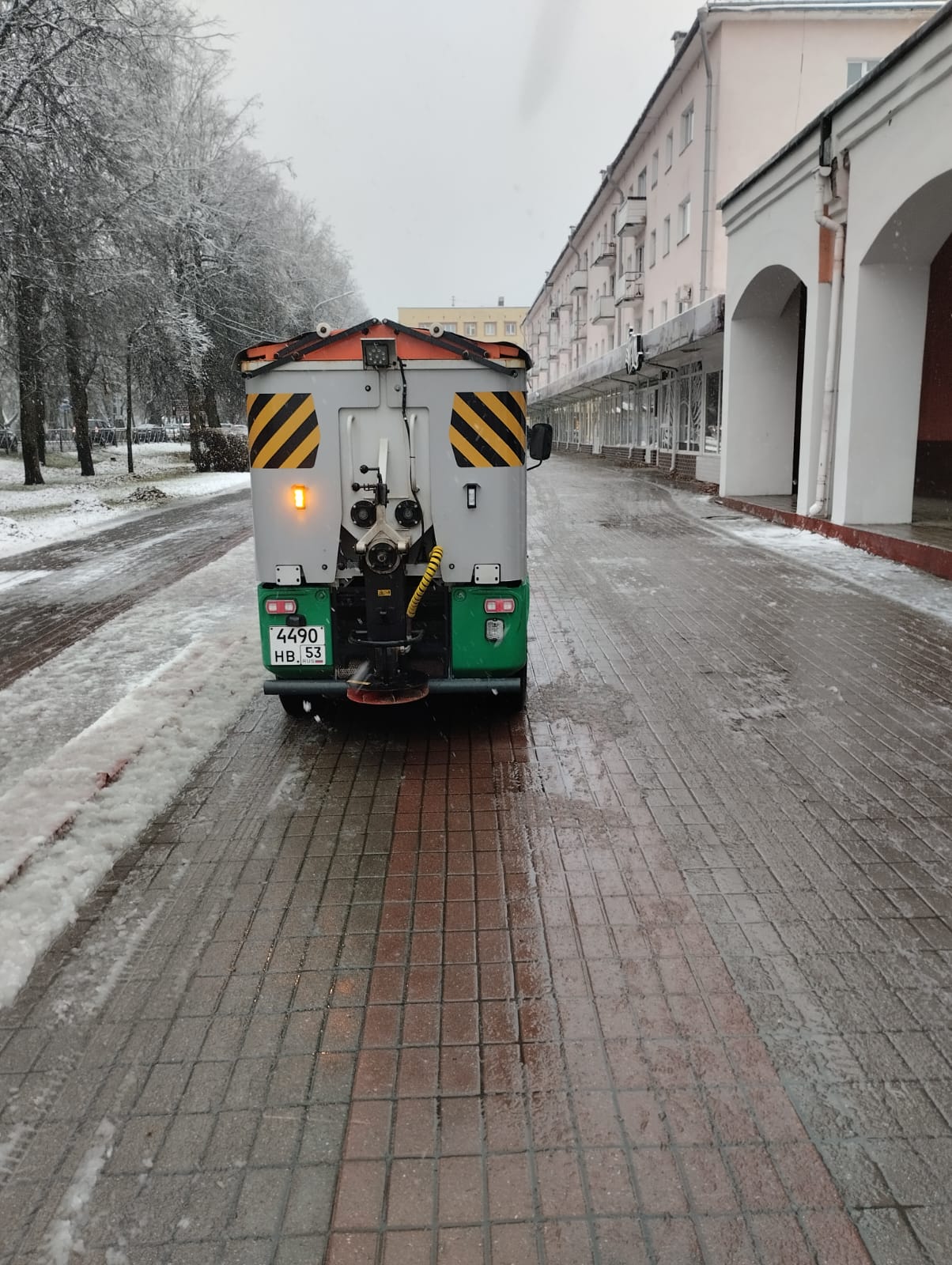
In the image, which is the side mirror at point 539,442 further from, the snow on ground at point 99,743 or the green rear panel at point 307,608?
the snow on ground at point 99,743

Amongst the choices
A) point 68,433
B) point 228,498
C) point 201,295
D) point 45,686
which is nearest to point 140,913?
point 45,686

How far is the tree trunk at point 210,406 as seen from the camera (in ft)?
111

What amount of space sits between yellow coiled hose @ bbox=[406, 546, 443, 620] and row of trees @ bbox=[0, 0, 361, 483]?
13754mm

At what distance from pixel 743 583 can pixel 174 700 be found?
6763mm

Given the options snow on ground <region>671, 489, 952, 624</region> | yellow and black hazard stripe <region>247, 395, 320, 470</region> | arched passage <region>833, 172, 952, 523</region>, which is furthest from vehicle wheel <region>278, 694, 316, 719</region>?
arched passage <region>833, 172, 952, 523</region>

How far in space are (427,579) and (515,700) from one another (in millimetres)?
1293

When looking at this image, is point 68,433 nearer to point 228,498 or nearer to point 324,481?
point 228,498

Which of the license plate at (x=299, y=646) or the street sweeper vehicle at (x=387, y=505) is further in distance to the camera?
the license plate at (x=299, y=646)

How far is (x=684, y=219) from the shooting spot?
28.9 m

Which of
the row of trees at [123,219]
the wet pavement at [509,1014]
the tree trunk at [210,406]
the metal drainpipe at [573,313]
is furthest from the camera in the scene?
the metal drainpipe at [573,313]

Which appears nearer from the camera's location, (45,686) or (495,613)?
(495,613)

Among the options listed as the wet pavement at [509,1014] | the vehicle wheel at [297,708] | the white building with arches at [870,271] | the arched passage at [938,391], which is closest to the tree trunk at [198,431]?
the white building with arches at [870,271]

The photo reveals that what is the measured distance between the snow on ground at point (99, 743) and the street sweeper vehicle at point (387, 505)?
94 cm

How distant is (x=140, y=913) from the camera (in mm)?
3701
